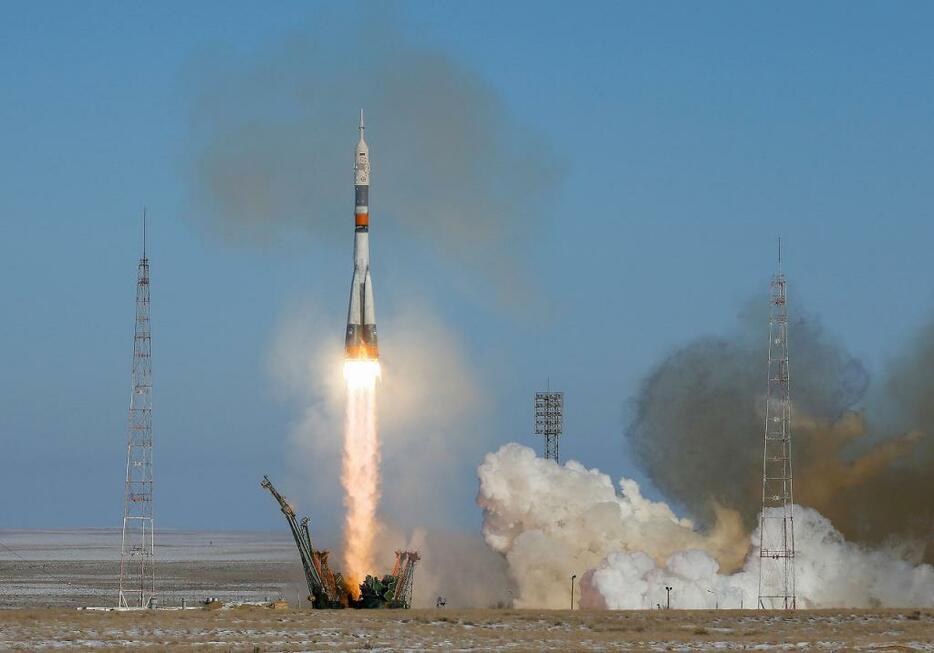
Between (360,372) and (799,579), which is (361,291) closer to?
(360,372)

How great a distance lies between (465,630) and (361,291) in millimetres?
22786


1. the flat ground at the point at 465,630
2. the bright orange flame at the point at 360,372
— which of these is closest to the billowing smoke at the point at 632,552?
the flat ground at the point at 465,630

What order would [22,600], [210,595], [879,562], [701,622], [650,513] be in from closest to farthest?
[701,622], [879,562], [650,513], [22,600], [210,595]

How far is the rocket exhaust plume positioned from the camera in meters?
101

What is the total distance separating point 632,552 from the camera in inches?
4429

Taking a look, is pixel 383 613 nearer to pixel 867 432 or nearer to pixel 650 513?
pixel 650 513

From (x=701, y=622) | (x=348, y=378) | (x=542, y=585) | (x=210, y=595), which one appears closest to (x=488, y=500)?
(x=542, y=585)

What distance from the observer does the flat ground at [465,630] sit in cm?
7762

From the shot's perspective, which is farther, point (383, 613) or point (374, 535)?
point (374, 535)

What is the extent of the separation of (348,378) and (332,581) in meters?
11.0

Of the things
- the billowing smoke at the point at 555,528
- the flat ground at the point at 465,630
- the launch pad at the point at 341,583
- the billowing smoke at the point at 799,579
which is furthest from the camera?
the billowing smoke at the point at 555,528

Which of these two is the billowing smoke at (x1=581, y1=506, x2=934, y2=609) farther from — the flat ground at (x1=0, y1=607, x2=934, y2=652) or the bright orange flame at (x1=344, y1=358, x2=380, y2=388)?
the bright orange flame at (x1=344, y1=358, x2=380, y2=388)

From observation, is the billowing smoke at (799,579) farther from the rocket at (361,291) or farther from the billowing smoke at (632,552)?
the rocket at (361,291)

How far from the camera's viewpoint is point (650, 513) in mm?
119500
